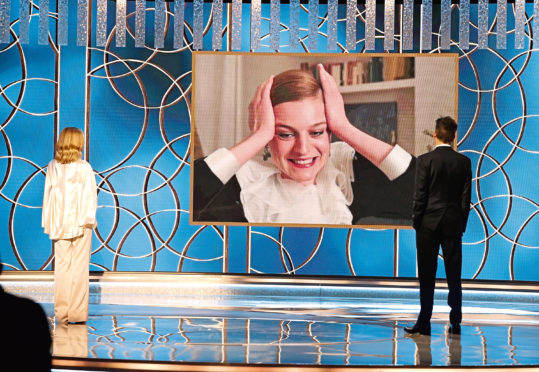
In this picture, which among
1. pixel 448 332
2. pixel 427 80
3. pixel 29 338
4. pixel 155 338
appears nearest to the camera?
pixel 29 338

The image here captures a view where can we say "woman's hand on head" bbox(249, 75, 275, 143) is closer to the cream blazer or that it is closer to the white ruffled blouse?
the white ruffled blouse

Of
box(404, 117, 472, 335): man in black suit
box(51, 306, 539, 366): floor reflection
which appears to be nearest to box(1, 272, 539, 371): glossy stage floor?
box(51, 306, 539, 366): floor reflection

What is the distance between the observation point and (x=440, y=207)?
182 inches

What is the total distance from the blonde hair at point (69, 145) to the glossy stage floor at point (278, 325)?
1024 millimetres

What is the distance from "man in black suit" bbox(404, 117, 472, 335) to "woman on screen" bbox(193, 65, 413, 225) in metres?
2.23

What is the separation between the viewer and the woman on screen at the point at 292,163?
6934 mm

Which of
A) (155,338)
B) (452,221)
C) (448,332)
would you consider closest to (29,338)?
(155,338)

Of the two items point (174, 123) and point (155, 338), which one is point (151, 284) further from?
point (155, 338)

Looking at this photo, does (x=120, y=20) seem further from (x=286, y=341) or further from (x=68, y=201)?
(x=286, y=341)

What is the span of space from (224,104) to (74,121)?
1283 millimetres

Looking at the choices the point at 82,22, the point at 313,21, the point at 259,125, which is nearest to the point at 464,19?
the point at 313,21

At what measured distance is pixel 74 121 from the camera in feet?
22.9

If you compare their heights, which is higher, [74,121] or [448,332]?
[74,121]

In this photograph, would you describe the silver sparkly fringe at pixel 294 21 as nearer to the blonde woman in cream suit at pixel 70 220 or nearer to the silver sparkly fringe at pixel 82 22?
the silver sparkly fringe at pixel 82 22
